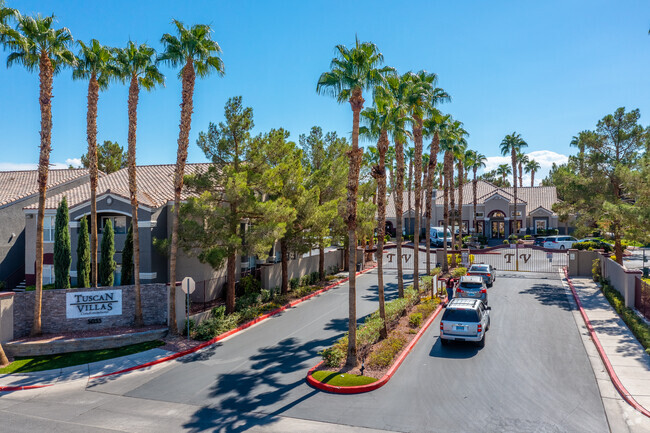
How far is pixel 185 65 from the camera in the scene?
1836 centimetres

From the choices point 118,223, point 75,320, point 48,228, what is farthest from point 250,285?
point 48,228

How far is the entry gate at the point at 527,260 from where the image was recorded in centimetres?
3769

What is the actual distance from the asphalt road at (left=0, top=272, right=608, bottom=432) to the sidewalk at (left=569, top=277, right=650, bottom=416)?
81cm

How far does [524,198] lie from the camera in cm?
6569

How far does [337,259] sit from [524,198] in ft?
135

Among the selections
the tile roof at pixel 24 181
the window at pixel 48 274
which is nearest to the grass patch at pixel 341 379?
the window at pixel 48 274

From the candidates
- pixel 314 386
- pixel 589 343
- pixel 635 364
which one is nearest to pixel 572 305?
pixel 589 343

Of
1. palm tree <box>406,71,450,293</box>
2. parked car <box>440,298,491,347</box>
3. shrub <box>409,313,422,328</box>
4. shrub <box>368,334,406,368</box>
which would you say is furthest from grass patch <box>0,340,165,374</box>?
palm tree <box>406,71,450,293</box>

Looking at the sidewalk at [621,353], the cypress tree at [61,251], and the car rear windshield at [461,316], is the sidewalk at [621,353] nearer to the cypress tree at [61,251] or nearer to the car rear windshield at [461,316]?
the car rear windshield at [461,316]

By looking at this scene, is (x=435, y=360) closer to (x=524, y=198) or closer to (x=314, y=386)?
(x=314, y=386)

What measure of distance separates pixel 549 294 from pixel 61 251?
29.1 m

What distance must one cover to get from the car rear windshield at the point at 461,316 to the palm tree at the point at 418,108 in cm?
796

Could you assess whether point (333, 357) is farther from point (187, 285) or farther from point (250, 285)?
point (250, 285)

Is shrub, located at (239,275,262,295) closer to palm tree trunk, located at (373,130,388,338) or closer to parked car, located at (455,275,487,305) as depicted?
palm tree trunk, located at (373,130,388,338)
